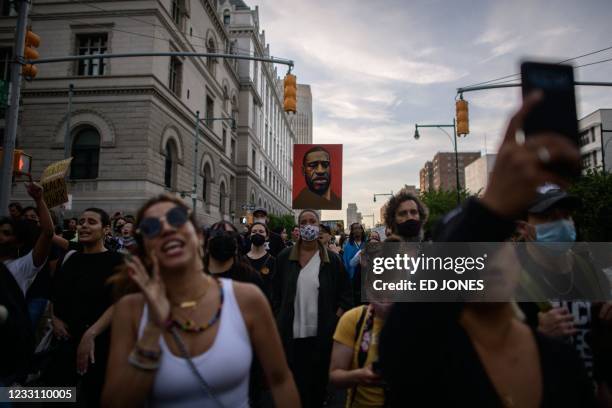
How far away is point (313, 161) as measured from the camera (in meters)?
7.64

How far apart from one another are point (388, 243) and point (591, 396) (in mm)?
1765

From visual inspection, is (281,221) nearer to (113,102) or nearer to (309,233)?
(113,102)

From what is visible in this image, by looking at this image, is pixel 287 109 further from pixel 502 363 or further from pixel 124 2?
pixel 124 2

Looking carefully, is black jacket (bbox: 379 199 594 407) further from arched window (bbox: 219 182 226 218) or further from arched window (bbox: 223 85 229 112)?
arched window (bbox: 223 85 229 112)

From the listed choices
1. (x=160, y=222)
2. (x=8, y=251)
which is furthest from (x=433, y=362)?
(x=8, y=251)

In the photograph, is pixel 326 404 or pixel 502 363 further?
pixel 326 404

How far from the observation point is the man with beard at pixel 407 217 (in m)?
3.29

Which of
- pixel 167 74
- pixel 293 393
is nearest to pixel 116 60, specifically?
pixel 167 74

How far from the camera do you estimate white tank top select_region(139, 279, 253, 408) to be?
5.71 feet

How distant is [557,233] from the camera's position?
252 centimetres

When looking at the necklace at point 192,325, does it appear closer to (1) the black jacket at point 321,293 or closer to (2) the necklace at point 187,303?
(2) the necklace at point 187,303

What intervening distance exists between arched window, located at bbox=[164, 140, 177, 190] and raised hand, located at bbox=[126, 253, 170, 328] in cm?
2499

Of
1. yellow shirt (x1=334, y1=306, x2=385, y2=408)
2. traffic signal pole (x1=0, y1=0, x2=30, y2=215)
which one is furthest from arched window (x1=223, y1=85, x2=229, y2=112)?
yellow shirt (x1=334, y1=306, x2=385, y2=408)

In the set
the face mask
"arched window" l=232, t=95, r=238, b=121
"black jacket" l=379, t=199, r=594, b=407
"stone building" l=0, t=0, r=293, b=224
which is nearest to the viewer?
"black jacket" l=379, t=199, r=594, b=407
